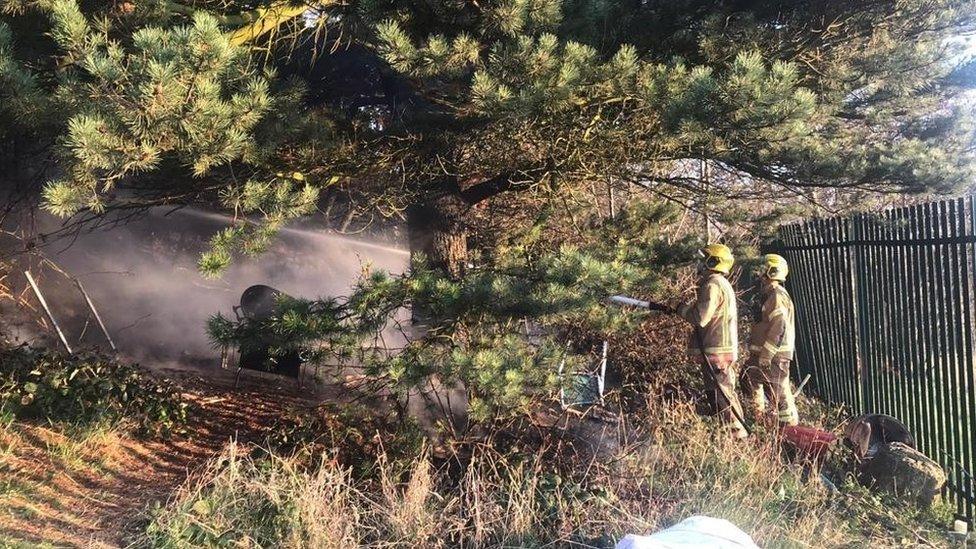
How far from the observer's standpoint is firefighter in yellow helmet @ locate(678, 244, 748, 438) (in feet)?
21.5

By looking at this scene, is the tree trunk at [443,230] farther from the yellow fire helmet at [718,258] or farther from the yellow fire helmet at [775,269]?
the yellow fire helmet at [775,269]

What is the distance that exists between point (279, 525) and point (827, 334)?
6.99 m

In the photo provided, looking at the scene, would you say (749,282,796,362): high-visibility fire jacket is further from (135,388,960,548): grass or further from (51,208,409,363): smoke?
(51,208,409,363): smoke

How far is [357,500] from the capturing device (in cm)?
456

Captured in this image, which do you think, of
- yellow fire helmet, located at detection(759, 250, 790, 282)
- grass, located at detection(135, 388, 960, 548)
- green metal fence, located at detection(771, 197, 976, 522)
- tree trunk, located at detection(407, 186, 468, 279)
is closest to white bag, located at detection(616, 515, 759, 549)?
grass, located at detection(135, 388, 960, 548)

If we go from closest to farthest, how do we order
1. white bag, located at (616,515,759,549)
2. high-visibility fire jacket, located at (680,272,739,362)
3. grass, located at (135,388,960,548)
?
white bag, located at (616,515,759,549) < grass, located at (135,388,960,548) < high-visibility fire jacket, located at (680,272,739,362)

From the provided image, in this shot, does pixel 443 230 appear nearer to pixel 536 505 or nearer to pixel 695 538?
pixel 536 505

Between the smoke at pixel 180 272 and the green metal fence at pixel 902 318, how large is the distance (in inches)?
266

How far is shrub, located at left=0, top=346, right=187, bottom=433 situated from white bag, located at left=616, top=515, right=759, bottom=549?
532 centimetres

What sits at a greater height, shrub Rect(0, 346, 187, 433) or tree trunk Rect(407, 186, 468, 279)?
tree trunk Rect(407, 186, 468, 279)

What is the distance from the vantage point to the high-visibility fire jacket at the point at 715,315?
6.53m

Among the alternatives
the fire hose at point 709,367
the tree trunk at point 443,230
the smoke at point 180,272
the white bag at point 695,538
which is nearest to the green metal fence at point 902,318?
the fire hose at point 709,367

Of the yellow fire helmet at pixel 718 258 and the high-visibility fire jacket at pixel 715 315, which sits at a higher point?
the yellow fire helmet at pixel 718 258

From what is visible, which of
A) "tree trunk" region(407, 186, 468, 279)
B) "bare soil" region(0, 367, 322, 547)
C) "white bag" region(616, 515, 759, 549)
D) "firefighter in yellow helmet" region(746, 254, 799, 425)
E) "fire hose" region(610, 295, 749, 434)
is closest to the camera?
"white bag" region(616, 515, 759, 549)
